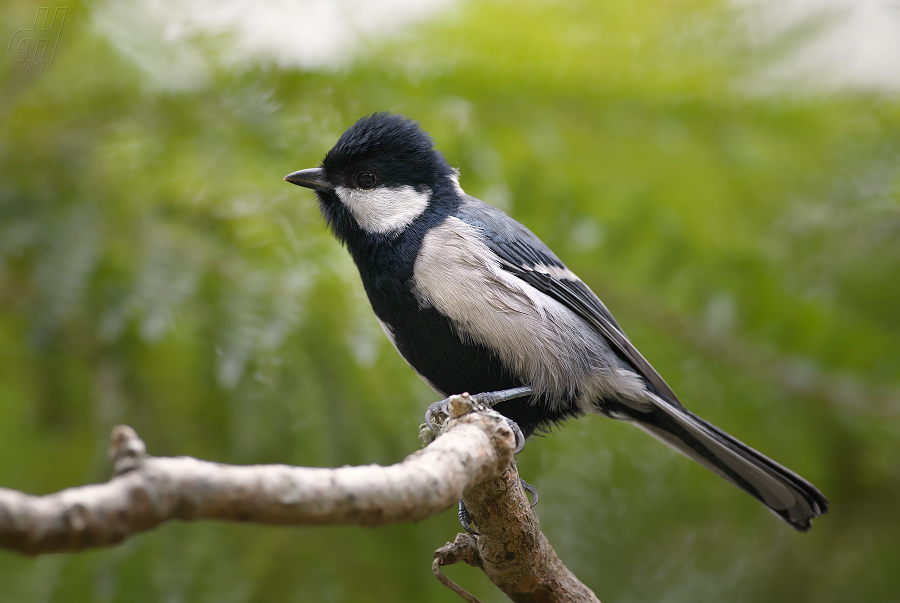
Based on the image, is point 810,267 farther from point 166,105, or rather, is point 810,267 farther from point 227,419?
point 166,105

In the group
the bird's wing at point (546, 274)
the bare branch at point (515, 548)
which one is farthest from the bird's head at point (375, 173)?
the bare branch at point (515, 548)

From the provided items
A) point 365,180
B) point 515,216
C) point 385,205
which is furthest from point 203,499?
point 515,216

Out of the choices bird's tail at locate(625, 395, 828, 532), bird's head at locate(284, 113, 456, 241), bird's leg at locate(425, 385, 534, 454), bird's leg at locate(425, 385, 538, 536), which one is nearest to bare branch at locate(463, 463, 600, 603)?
bird's leg at locate(425, 385, 538, 536)

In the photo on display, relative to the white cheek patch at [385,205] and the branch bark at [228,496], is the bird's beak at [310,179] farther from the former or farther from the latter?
the branch bark at [228,496]

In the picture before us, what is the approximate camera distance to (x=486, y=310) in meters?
2.50

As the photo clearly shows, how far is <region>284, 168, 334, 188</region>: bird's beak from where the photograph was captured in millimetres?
2855

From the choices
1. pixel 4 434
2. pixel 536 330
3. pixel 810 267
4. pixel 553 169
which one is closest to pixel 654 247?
pixel 553 169

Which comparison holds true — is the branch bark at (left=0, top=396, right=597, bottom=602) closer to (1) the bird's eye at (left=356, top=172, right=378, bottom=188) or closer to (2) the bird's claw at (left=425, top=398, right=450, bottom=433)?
(2) the bird's claw at (left=425, top=398, right=450, bottom=433)

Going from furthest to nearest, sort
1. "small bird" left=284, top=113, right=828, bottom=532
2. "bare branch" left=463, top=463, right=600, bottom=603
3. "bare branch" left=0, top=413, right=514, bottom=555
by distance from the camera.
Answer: "small bird" left=284, top=113, right=828, bottom=532 → "bare branch" left=463, top=463, right=600, bottom=603 → "bare branch" left=0, top=413, right=514, bottom=555

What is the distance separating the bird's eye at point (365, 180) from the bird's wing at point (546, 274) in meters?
0.40

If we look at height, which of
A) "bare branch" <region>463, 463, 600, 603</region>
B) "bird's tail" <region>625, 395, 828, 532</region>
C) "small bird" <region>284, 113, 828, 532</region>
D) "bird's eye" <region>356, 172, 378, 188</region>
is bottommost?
"bare branch" <region>463, 463, 600, 603</region>

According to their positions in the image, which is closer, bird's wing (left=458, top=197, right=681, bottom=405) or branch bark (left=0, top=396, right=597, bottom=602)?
branch bark (left=0, top=396, right=597, bottom=602)

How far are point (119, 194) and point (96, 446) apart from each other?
3.95 feet

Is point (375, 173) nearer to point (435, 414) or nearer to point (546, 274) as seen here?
point (546, 274)
